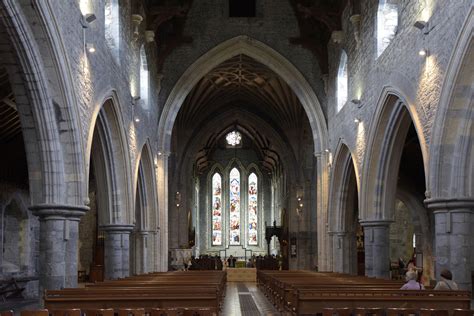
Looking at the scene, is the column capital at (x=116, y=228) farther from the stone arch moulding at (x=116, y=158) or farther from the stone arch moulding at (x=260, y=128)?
the stone arch moulding at (x=260, y=128)

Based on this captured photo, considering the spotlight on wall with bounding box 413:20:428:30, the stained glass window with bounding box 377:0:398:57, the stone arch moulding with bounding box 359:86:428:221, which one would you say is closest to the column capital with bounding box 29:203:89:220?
the spotlight on wall with bounding box 413:20:428:30

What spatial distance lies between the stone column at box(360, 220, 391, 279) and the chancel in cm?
4

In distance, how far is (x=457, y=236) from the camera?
1391 cm

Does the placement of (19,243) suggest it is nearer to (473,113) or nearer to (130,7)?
(130,7)

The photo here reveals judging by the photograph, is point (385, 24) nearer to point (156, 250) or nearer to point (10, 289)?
point (10, 289)

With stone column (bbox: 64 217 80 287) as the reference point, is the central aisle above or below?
below

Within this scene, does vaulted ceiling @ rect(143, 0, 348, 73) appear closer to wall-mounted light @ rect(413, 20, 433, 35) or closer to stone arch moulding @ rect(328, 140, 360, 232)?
stone arch moulding @ rect(328, 140, 360, 232)

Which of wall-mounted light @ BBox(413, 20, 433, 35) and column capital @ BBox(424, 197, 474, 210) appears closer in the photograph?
column capital @ BBox(424, 197, 474, 210)

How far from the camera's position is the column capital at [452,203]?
13.9 metres

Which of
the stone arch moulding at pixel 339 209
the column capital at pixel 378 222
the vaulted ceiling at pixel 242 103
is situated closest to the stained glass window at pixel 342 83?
the stone arch moulding at pixel 339 209

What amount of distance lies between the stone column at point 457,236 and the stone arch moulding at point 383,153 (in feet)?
14.4

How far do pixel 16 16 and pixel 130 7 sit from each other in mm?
11214

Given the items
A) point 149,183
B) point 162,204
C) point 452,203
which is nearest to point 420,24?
point 452,203

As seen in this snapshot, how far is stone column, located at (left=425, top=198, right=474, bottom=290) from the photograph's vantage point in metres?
13.8
